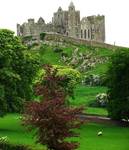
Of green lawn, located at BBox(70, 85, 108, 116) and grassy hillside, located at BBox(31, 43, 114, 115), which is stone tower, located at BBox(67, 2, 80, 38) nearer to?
grassy hillside, located at BBox(31, 43, 114, 115)

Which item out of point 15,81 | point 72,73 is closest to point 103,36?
point 72,73

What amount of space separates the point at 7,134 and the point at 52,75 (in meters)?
15.1

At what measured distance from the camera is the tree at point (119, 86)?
2867 inches

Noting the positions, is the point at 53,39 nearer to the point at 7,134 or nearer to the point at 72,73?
the point at 72,73

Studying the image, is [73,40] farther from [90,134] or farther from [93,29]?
[90,134]

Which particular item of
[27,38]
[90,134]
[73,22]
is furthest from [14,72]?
[73,22]

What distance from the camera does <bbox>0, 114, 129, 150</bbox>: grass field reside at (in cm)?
5444

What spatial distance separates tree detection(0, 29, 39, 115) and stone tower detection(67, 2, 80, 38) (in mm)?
103388

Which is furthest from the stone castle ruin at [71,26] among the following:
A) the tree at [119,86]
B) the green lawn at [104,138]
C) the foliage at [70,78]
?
the green lawn at [104,138]

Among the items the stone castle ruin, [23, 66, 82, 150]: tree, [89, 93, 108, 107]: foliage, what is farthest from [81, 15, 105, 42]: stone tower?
[23, 66, 82, 150]: tree

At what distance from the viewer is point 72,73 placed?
82500mm

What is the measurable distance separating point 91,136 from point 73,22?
118856 millimetres

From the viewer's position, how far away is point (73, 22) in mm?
178125

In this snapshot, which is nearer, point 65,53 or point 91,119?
point 91,119
